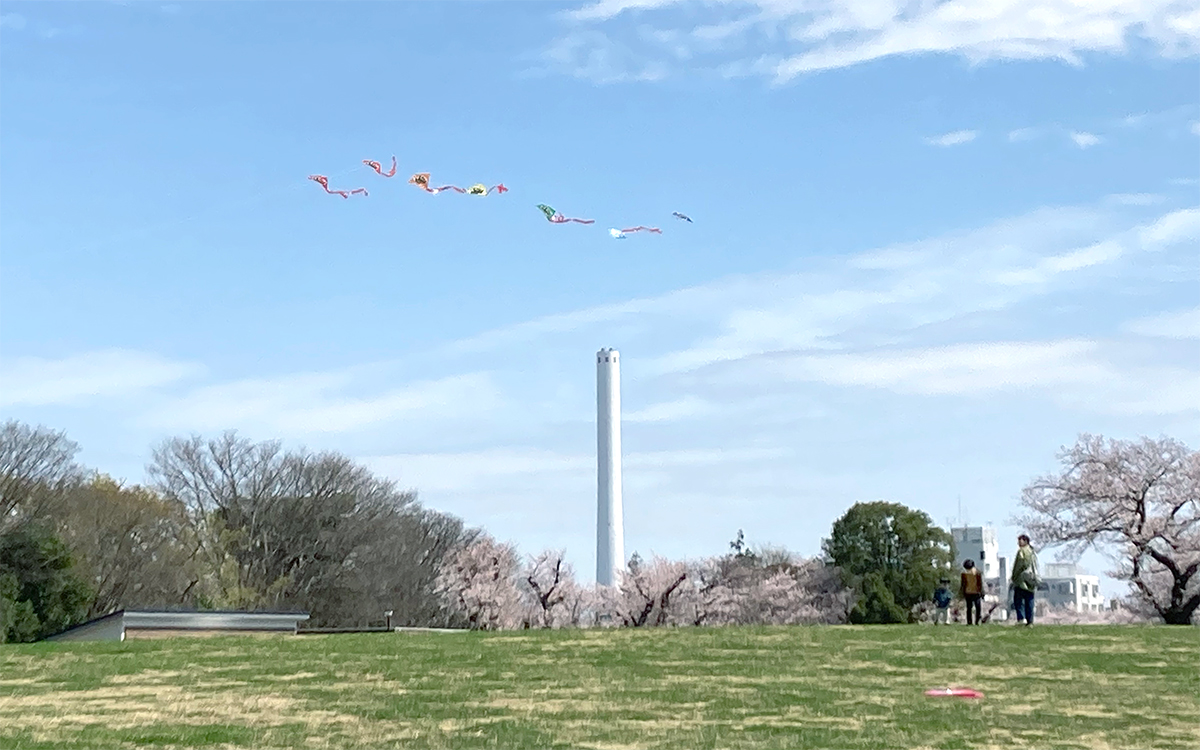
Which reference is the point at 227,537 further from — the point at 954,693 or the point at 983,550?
the point at 983,550

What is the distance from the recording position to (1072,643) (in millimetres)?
18906

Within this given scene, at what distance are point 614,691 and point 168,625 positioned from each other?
23.6 metres

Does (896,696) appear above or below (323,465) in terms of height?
below

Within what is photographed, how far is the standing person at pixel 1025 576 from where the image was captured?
22.9 m

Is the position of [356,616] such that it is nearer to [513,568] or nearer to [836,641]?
[513,568]

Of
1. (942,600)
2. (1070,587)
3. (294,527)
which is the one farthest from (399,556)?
(1070,587)

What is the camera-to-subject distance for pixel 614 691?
547 inches

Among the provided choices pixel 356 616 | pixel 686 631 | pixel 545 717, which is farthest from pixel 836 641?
pixel 356 616

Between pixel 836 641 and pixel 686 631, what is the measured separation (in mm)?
3038

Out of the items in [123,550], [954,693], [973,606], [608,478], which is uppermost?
[608,478]

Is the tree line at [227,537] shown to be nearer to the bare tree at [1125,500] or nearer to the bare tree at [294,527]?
the bare tree at [294,527]

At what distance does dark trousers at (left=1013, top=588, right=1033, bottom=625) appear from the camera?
2302 cm

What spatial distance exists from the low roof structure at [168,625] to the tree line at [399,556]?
8.82 m

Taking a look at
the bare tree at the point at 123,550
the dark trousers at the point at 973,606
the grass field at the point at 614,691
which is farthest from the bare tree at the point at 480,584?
the grass field at the point at 614,691
